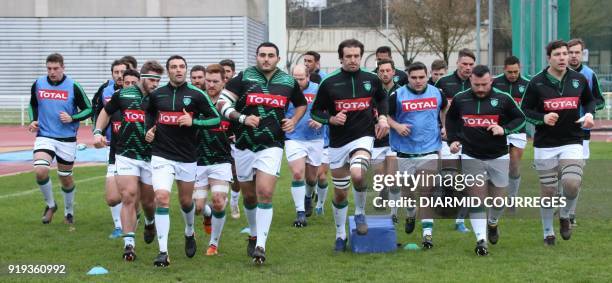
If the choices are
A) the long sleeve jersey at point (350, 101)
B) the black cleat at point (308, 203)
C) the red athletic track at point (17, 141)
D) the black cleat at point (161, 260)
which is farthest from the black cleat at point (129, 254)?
the red athletic track at point (17, 141)

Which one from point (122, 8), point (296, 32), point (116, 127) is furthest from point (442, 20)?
point (116, 127)

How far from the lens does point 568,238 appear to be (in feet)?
34.4

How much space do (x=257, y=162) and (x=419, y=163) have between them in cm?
238

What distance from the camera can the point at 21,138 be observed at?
3158 centimetres

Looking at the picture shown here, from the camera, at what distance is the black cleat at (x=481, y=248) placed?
32.1 ft

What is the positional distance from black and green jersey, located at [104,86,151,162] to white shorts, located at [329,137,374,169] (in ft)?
6.62

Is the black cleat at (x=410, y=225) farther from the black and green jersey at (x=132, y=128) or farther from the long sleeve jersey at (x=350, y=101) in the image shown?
the black and green jersey at (x=132, y=128)

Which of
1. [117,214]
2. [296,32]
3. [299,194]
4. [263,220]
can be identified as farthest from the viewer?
[296,32]

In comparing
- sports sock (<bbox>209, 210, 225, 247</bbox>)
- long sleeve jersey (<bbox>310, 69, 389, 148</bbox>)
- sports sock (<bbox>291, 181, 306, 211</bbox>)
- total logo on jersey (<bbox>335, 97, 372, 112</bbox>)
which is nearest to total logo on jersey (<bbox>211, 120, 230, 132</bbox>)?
sports sock (<bbox>209, 210, 225, 247</bbox>)

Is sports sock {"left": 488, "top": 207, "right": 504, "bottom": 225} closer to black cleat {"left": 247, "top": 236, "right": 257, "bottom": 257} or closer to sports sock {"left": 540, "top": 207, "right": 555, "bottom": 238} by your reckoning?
sports sock {"left": 540, "top": 207, "right": 555, "bottom": 238}

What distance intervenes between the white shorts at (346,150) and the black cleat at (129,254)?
2.35 metres

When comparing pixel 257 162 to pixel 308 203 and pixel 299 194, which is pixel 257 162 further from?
pixel 308 203

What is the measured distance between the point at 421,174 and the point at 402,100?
0.92m

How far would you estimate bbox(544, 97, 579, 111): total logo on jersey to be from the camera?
34.0 feet
